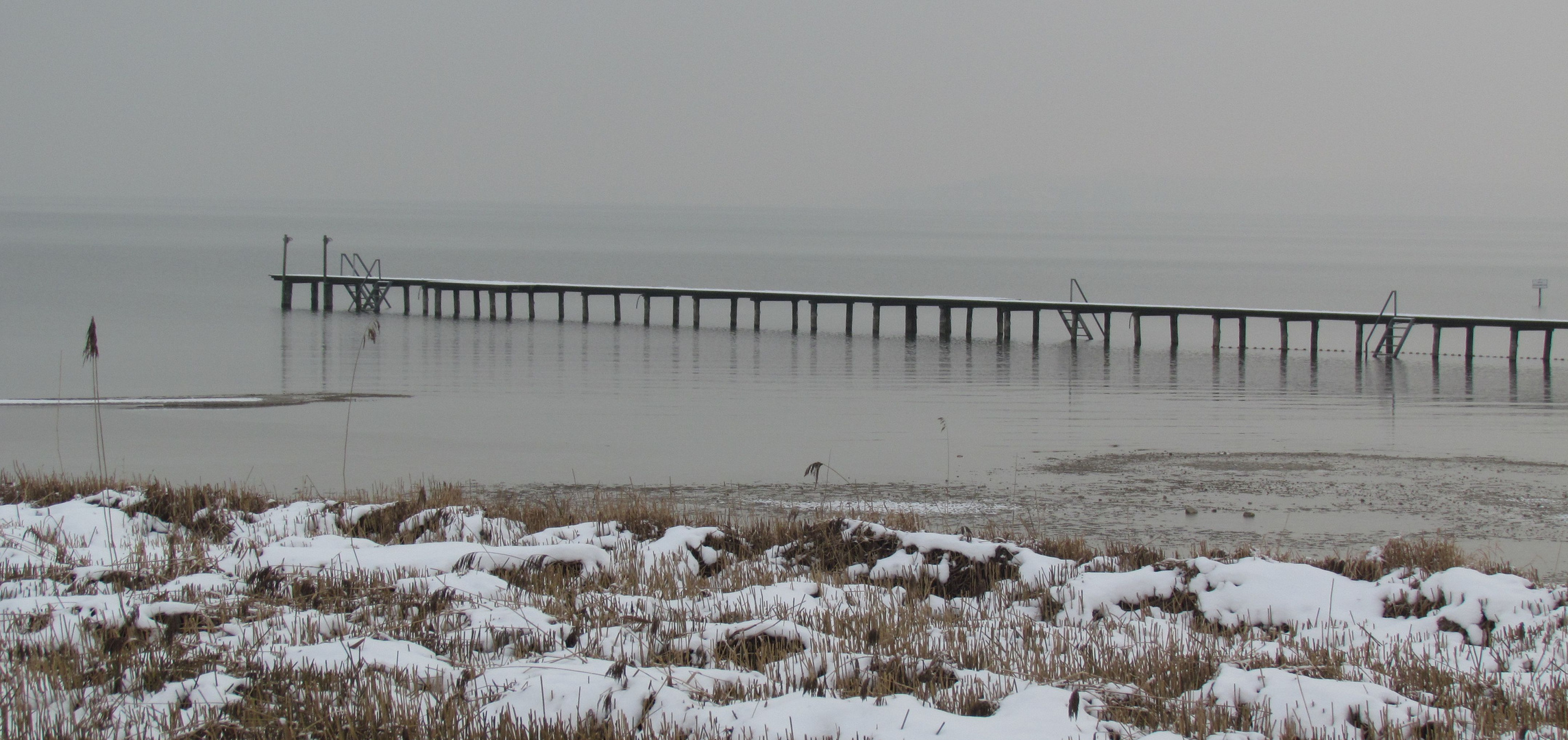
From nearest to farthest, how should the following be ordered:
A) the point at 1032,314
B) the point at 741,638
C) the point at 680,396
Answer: the point at 741,638 → the point at 680,396 → the point at 1032,314

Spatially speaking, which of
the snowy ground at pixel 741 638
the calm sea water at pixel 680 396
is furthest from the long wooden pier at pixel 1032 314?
the snowy ground at pixel 741 638

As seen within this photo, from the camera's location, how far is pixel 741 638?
17.3 feet

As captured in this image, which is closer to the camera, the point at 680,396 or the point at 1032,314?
the point at 680,396

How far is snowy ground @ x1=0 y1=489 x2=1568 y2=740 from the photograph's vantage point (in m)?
4.33

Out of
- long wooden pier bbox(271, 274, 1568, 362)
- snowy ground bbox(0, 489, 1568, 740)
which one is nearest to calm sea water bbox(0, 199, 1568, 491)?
long wooden pier bbox(271, 274, 1568, 362)

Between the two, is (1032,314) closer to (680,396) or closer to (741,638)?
(680,396)

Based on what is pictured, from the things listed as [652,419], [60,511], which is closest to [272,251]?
[652,419]

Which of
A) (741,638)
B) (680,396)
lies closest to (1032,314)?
(680,396)

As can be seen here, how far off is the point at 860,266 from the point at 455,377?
8581 cm

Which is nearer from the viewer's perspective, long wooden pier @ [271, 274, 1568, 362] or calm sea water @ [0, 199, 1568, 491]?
calm sea water @ [0, 199, 1568, 491]

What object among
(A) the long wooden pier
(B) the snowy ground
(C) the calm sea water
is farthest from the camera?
(A) the long wooden pier

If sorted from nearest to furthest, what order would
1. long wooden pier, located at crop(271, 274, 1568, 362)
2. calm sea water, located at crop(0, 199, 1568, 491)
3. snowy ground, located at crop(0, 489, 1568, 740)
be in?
snowy ground, located at crop(0, 489, 1568, 740) → calm sea water, located at crop(0, 199, 1568, 491) → long wooden pier, located at crop(271, 274, 1568, 362)

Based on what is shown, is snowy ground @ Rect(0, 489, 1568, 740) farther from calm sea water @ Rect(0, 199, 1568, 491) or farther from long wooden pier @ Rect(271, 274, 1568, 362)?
long wooden pier @ Rect(271, 274, 1568, 362)

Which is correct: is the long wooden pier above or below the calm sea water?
above
